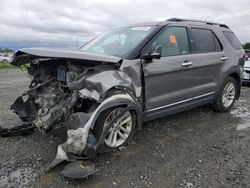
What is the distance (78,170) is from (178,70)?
231 centimetres

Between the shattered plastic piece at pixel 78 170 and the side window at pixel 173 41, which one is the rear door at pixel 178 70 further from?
the shattered plastic piece at pixel 78 170

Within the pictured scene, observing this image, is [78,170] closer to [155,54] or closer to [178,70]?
[155,54]

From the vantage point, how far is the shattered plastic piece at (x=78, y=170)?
253 cm

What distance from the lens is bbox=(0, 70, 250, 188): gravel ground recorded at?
2.64 m

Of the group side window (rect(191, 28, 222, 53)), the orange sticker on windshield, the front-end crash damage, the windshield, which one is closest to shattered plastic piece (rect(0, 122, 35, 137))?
the front-end crash damage

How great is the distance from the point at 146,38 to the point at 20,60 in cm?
201

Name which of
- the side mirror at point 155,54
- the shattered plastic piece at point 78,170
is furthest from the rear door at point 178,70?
the shattered plastic piece at point 78,170

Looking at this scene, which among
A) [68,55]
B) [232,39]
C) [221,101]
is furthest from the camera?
[232,39]

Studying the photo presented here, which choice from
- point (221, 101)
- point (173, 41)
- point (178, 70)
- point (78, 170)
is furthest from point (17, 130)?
point (221, 101)

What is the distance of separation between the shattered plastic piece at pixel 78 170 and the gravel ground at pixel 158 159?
118mm

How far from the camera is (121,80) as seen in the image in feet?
10.2

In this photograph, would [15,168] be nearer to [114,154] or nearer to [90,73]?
[114,154]

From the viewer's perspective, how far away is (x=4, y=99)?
649 centimetres

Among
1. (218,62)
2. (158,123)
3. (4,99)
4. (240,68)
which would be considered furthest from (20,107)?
(240,68)
